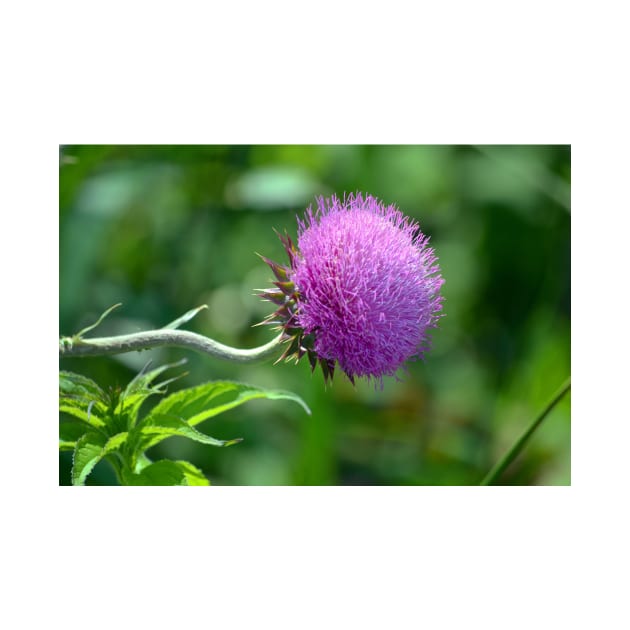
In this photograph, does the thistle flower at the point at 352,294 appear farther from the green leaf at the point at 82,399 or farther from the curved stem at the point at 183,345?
the green leaf at the point at 82,399

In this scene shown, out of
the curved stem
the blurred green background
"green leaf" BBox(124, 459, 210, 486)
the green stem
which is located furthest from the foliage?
the green stem

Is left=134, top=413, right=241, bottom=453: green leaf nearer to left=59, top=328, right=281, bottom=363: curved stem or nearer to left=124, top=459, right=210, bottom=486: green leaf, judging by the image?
left=124, top=459, right=210, bottom=486: green leaf

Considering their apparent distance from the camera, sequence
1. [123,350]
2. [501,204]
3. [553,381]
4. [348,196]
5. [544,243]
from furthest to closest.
Answer: 1. [501,204]
2. [544,243]
3. [553,381]
4. [348,196]
5. [123,350]

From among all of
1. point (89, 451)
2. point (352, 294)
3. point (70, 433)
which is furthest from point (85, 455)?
point (352, 294)

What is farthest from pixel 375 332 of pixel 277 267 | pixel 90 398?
pixel 90 398

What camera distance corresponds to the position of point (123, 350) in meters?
2.24

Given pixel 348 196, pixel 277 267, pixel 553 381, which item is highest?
pixel 348 196

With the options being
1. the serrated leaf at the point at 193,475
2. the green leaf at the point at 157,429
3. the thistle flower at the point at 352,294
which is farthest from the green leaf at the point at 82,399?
the thistle flower at the point at 352,294

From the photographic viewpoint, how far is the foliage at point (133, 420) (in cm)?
231

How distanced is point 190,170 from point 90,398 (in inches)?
58.5

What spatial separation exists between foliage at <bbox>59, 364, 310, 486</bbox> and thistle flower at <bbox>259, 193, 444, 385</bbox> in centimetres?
21

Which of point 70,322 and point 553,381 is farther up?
point 70,322

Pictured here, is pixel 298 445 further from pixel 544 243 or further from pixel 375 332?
pixel 544 243

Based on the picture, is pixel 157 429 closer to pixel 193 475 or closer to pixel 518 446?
pixel 193 475
